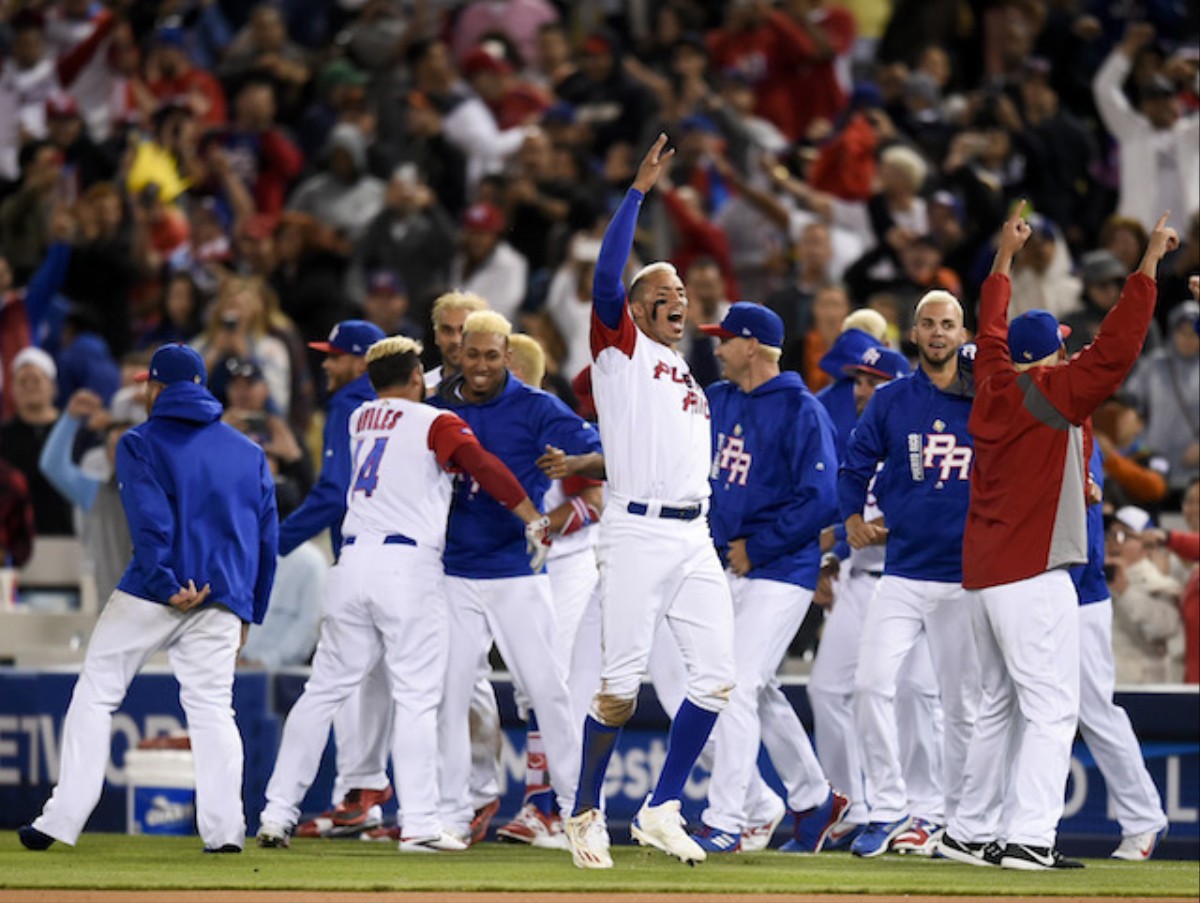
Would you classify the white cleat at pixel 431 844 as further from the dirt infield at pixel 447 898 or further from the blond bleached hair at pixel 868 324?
the blond bleached hair at pixel 868 324

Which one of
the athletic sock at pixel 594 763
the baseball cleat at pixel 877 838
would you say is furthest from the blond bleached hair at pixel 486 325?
the baseball cleat at pixel 877 838

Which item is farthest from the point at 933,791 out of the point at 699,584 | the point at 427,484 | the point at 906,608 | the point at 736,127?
the point at 736,127

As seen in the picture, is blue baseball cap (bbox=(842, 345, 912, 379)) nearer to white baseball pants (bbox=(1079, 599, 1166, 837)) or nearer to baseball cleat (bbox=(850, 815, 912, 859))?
white baseball pants (bbox=(1079, 599, 1166, 837))

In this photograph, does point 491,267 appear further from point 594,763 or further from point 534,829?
point 594,763

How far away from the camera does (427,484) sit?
10.4 m

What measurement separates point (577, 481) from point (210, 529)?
202cm

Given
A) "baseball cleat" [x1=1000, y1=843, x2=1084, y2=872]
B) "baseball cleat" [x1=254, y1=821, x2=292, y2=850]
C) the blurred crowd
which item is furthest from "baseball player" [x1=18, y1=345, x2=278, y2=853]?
"baseball cleat" [x1=1000, y1=843, x2=1084, y2=872]

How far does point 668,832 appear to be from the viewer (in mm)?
9625

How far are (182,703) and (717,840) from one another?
235 cm

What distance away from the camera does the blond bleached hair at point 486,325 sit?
34.8 feet

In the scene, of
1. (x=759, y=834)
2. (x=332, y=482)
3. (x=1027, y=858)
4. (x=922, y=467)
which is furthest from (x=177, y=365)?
(x=1027, y=858)

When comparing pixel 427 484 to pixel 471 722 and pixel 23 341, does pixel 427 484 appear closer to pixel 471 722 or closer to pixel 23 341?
pixel 471 722

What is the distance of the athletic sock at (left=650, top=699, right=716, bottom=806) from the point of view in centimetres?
966

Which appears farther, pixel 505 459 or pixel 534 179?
pixel 534 179
